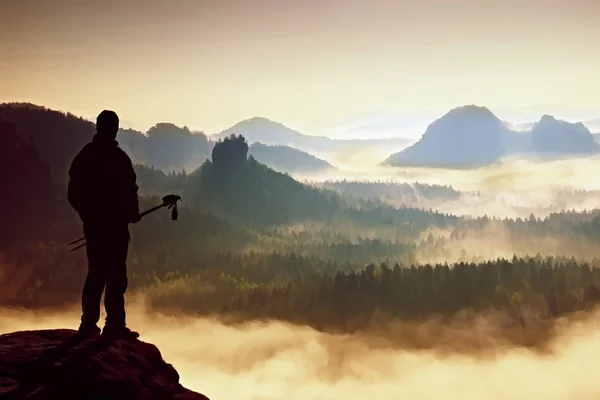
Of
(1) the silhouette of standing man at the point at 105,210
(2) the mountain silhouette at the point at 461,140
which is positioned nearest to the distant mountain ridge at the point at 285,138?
(2) the mountain silhouette at the point at 461,140

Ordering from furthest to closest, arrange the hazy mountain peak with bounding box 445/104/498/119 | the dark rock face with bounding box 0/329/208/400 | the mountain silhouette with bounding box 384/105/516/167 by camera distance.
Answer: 1. the mountain silhouette with bounding box 384/105/516/167
2. the hazy mountain peak with bounding box 445/104/498/119
3. the dark rock face with bounding box 0/329/208/400

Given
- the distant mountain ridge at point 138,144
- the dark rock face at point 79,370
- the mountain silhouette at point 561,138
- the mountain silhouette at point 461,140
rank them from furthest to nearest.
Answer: the mountain silhouette at point 461,140
the mountain silhouette at point 561,138
the distant mountain ridge at point 138,144
the dark rock face at point 79,370

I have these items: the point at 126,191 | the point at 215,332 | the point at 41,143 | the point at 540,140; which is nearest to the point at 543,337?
the point at 540,140

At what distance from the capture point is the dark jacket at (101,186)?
409 cm

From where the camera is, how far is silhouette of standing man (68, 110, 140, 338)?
410 cm

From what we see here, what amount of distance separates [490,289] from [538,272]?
1.78 meters

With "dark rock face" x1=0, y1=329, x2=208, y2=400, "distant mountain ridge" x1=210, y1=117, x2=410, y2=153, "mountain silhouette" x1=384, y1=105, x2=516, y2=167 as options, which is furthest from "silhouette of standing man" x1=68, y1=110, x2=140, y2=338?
"mountain silhouette" x1=384, y1=105, x2=516, y2=167

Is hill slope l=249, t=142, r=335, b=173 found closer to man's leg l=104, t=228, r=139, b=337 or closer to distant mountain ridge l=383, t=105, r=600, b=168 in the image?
distant mountain ridge l=383, t=105, r=600, b=168

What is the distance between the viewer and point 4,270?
34.3 ft

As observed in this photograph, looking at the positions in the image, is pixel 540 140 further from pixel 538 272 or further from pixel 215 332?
pixel 215 332

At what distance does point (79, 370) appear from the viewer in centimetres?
367

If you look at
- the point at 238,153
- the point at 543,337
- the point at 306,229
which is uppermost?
the point at 238,153

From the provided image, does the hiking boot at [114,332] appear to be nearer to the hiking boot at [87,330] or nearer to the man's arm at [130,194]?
the hiking boot at [87,330]

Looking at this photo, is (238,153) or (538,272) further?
(538,272)
